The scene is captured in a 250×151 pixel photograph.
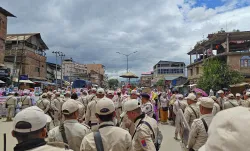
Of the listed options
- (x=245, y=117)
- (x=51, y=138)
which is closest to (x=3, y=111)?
(x=51, y=138)

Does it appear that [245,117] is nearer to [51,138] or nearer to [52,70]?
[51,138]

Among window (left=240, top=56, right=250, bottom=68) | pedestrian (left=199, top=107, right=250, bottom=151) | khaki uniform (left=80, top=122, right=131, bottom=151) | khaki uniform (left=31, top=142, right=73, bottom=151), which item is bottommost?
khaki uniform (left=80, top=122, right=131, bottom=151)

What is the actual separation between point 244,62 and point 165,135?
92.5 ft

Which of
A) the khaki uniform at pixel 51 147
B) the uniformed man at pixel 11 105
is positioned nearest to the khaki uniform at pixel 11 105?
the uniformed man at pixel 11 105

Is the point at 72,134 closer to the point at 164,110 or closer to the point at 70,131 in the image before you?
the point at 70,131

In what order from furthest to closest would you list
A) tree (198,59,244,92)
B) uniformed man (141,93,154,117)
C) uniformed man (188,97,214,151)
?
tree (198,59,244,92), uniformed man (141,93,154,117), uniformed man (188,97,214,151)

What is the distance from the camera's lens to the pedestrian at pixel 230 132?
0.94 m

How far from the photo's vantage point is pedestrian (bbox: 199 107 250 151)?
3.07 feet

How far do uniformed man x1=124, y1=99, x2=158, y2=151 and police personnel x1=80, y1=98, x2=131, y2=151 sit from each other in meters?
0.38

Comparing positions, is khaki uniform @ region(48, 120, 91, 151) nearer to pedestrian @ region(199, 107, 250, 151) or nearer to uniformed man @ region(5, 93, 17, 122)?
pedestrian @ region(199, 107, 250, 151)

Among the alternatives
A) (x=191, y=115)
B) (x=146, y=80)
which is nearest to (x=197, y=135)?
(x=191, y=115)

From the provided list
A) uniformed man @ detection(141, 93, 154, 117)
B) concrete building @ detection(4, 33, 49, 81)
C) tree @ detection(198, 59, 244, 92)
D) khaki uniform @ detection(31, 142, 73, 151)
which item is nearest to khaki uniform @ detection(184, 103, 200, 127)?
uniformed man @ detection(141, 93, 154, 117)

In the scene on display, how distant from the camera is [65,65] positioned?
98688mm

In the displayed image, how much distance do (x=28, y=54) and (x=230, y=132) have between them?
4199 centimetres
